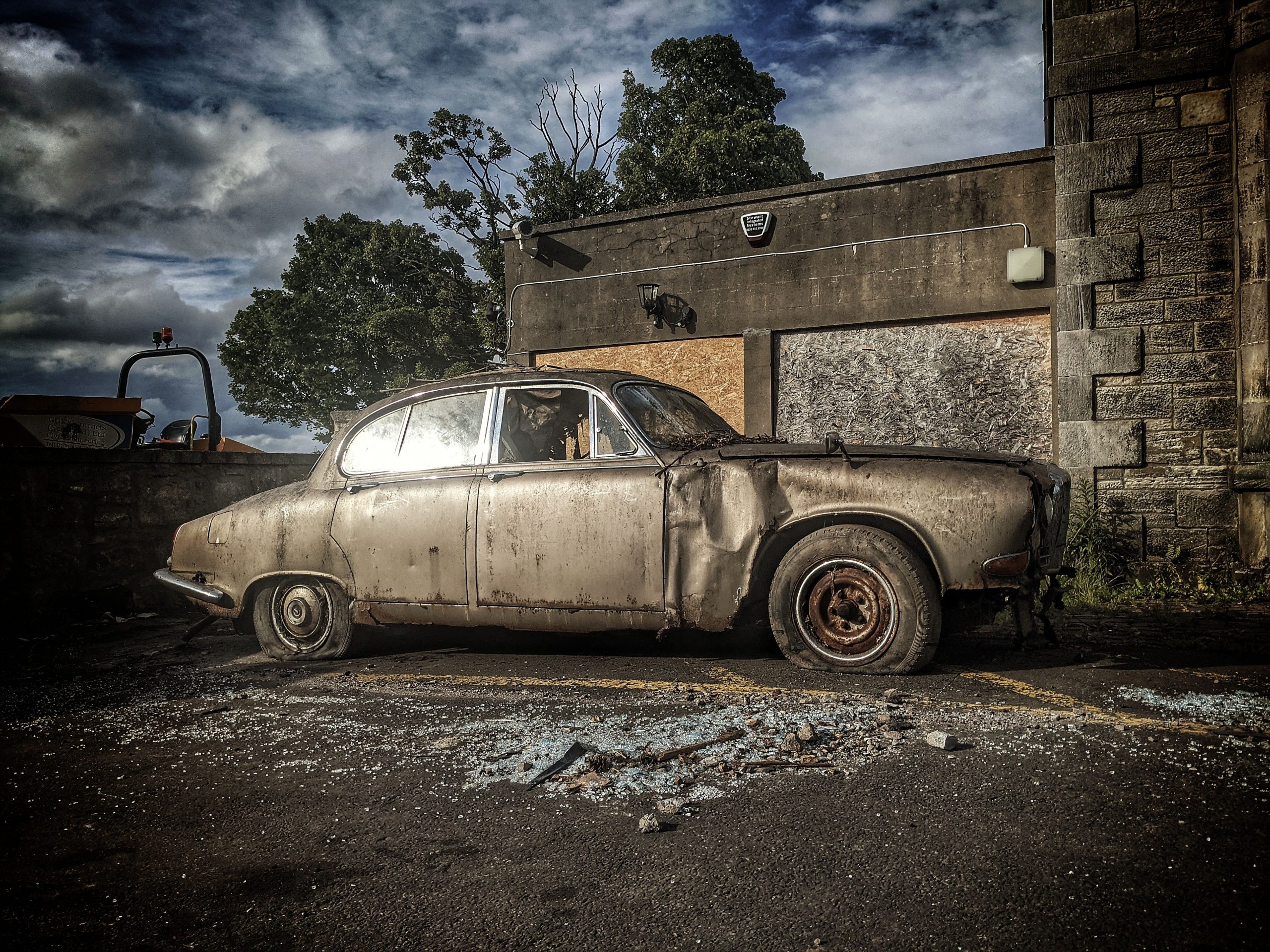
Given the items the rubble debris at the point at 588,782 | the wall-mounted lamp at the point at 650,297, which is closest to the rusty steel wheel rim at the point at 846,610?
the rubble debris at the point at 588,782

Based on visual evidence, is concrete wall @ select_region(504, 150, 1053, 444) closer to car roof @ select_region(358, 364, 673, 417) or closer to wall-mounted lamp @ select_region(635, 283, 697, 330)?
wall-mounted lamp @ select_region(635, 283, 697, 330)

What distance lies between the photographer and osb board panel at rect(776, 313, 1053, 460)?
376 inches

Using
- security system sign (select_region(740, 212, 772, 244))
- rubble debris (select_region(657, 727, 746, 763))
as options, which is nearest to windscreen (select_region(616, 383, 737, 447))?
rubble debris (select_region(657, 727, 746, 763))

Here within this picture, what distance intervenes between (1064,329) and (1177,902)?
770cm

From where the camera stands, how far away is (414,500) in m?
4.80

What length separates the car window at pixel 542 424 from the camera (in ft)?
15.6

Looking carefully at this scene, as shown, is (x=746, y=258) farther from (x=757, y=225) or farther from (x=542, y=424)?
(x=542, y=424)

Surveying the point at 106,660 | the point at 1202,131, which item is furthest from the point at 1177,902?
the point at 1202,131

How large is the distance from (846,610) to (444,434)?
251cm

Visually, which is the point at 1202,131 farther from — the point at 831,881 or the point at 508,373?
the point at 831,881

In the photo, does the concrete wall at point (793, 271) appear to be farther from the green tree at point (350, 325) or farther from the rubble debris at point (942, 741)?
the green tree at point (350, 325)

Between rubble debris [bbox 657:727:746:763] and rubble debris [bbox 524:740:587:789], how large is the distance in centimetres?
30

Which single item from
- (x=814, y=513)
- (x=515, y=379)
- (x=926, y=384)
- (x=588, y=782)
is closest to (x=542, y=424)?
(x=515, y=379)

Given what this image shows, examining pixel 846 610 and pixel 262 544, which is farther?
pixel 262 544
